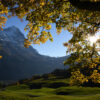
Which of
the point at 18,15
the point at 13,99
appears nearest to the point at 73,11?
the point at 18,15

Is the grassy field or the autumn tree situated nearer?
the autumn tree

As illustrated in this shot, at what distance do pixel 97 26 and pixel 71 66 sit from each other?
13.4 feet

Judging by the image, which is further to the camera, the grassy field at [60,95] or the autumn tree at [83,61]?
the grassy field at [60,95]

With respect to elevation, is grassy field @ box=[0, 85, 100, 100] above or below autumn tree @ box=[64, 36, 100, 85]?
below

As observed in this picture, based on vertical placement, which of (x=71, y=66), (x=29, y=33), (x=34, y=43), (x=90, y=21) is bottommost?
(x=71, y=66)

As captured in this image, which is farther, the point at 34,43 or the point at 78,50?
the point at 78,50

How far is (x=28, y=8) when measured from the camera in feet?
29.5

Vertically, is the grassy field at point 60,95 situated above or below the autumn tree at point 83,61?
below

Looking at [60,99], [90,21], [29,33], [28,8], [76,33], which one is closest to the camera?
[28,8]

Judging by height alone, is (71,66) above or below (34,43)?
below

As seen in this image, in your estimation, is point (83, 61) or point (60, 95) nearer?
point (83, 61)

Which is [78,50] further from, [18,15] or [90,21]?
[18,15]

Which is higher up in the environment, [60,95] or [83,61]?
[83,61]

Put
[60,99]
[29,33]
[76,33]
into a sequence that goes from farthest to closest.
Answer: [60,99]
[76,33]
[29,33]
